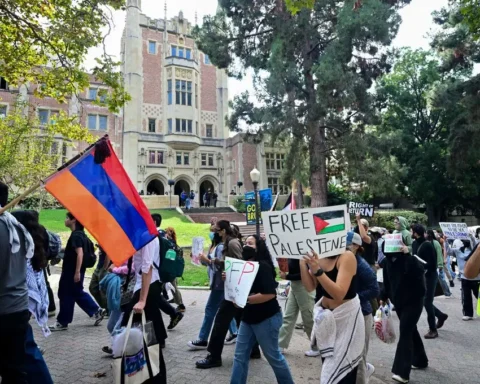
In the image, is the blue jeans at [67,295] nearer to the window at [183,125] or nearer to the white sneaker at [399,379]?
the white sneaker at [399,379]

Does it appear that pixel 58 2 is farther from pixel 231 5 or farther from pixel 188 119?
pixel 188 119

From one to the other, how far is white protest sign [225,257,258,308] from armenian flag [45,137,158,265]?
1.03 meters

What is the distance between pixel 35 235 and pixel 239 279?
2.36 meters

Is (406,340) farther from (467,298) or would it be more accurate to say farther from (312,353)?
(467,298)

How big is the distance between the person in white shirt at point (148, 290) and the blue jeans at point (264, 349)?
2.51 ft

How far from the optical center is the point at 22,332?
287 centimetres

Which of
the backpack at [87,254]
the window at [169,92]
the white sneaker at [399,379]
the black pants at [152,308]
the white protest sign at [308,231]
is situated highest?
the window at [169,92]

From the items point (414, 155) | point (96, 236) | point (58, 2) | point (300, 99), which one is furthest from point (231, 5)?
point (96, 236)

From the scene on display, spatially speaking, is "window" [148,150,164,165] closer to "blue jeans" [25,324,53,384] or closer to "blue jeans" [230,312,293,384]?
"blue jeans" [230,312,293,384]

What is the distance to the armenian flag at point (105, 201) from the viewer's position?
3.26 m

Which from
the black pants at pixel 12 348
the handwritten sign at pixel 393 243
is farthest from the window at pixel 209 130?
the black pants at pixel 12 348

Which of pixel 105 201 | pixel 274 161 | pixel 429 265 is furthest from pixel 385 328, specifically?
pixel 274 161

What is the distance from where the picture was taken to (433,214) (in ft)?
110

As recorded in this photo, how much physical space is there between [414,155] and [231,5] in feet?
68.0
